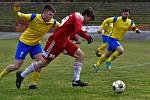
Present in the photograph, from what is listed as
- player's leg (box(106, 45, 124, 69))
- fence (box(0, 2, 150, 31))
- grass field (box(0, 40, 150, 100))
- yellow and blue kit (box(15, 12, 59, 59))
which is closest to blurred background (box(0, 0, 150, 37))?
fence (box(0, 2, 150, 31))

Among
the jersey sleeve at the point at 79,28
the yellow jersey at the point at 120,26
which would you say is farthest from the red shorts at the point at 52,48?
the yellow jersey at the point at 120,26

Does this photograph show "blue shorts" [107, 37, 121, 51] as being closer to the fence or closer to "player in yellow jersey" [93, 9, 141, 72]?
"player in yellow jersey" [93, 9, 141, 72]

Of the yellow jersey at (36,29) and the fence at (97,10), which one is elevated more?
the fence at (97,10)

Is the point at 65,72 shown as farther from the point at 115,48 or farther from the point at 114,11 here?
the point at 114,11

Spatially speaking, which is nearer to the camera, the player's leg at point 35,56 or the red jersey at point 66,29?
Answer: the red jersey at point 66,29

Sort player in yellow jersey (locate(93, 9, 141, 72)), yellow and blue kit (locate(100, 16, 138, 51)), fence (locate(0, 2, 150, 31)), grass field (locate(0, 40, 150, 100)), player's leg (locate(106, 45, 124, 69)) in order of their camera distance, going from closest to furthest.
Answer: grass field (locate(0, 40, 150, 100)), player's leg (locate(106, 45, 124, 69)), player in yellow jersey (locate(93, 9, 141, 72)), yellow and blue kit (locate(100, 16, 138, 51)), fence (locate(0, 2, 150, 31))

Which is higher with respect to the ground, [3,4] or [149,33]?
[3,4]

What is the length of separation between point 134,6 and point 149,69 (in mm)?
40109

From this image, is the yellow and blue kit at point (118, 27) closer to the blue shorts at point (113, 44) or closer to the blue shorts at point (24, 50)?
the blue shorts at point (113, 44)

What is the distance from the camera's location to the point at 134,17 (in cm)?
5316

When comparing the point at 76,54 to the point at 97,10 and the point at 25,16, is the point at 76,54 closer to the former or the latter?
the point at 25,16

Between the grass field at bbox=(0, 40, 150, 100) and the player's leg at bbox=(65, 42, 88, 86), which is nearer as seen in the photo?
the grass field at bbox=(0, 40, 150, 100)

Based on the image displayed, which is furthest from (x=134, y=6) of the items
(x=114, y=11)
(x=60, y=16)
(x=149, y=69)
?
(x=149, y=69)

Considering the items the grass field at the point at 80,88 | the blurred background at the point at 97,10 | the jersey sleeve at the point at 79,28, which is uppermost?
the blurred background at the point at 97,10
